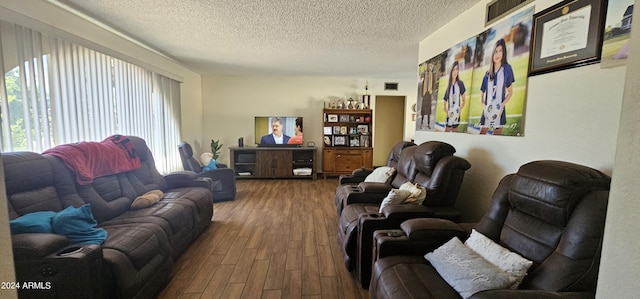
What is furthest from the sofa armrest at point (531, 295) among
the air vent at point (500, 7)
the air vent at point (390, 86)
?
the air vent at point (390, 86)

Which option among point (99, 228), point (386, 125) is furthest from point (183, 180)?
point (386, 125)

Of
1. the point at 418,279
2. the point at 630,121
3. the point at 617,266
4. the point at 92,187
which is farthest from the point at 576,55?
the point at 92,187

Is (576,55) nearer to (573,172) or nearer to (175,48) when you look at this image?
(573,172)

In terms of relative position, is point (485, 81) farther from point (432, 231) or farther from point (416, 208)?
point (432, 231)

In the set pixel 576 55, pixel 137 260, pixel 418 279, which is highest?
pixel 576 55

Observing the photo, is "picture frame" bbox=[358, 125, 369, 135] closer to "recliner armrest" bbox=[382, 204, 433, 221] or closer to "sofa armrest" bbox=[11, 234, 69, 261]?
"recliner armrest" bbox=[382, 204, 433, 221]

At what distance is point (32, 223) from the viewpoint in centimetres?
165

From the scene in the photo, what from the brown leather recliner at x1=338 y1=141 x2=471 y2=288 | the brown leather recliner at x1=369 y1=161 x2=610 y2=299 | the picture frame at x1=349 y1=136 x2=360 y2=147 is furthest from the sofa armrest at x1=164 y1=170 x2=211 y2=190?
the picture frame at x1=349 y1=136 x2=360 y2=147

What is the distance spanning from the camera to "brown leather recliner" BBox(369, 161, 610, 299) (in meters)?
1.15

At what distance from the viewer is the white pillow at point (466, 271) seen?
124 cm

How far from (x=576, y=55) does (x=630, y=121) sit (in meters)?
1.24

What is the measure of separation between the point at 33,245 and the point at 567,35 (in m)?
3.22

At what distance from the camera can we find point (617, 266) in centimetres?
61

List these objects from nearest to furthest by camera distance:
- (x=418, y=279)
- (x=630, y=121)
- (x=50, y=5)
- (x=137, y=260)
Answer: (x=630, y=121) → (x=418, y=279) → (x=137, y=260) → (x=50, y=5)
